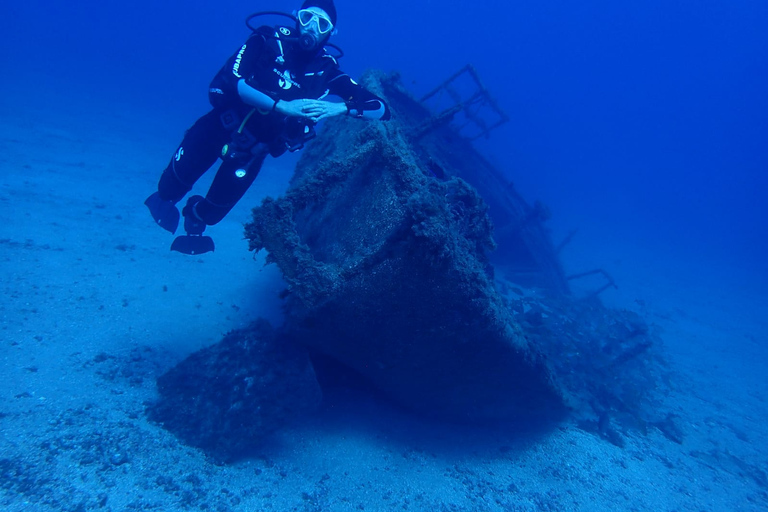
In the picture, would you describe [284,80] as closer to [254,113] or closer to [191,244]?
[254,113]

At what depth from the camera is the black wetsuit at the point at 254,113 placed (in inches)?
156

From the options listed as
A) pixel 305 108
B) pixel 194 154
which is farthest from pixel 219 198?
pixel 305 108

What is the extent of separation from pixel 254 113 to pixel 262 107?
1.58 feet

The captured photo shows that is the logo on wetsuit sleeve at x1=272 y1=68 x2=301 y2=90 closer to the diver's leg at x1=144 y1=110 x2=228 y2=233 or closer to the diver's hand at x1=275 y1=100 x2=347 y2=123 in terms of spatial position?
the diver's hand at x1=275 y1=100 x2=347 y2=123

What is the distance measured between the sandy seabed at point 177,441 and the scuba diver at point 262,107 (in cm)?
174

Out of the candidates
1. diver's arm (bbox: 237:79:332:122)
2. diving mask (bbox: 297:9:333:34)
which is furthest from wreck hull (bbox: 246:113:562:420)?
diving mask (bbox: 297:9:333:34)

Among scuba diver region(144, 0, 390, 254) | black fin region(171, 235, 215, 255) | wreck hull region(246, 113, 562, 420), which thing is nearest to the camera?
→ wreck hull region(246, 113, 562, 420)

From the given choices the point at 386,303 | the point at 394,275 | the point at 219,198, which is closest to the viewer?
the point at 394,275

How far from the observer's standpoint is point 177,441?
3.82 meters

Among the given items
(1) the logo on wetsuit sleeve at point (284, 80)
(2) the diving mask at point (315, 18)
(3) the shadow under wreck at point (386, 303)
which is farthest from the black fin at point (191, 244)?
(2) the diving mask at point (315, 18)

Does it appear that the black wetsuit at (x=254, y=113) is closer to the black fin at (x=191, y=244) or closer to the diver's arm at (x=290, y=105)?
the diver's arm at (x=290, y=105)

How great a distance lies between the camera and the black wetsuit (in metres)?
3.97

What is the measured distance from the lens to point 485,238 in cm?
423

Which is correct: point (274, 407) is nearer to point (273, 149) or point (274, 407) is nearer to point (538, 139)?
point (273, 149)
